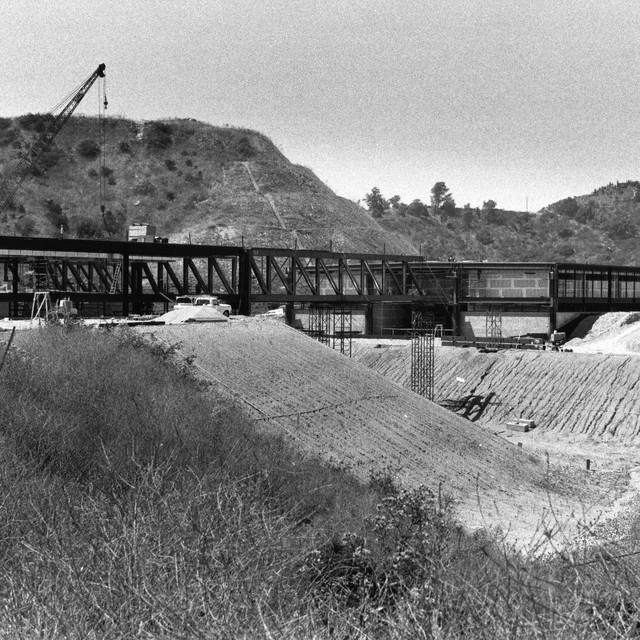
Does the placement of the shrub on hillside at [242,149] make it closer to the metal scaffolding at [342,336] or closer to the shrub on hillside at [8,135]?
the shrub on hillside at [8,135]

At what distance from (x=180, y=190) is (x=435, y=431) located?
114m

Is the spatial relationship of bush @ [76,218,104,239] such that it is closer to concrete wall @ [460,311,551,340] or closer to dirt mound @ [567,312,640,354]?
concrete wall @ [460,311,551,340]

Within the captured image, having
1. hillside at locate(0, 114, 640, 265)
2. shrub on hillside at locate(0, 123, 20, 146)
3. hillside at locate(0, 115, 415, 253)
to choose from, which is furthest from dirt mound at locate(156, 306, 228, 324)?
shrub on hillside at locate(0, 123, 20, 146)

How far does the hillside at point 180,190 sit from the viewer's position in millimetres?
129625

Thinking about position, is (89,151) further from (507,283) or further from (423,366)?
(423,366)

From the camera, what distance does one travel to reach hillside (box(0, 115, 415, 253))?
425 feet

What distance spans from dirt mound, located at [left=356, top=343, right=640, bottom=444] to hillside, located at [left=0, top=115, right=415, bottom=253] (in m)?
62.9

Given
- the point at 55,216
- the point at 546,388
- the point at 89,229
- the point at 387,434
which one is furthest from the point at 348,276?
the point at 55,216

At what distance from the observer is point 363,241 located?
132 metres

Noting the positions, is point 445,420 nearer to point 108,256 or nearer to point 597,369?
point 597,369

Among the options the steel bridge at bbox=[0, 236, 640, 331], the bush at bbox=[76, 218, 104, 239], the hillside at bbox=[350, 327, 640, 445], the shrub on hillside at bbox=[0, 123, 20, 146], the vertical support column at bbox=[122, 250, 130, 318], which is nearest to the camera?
the hillside at bbox=[350, 327, 640, 445]

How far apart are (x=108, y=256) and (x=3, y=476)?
2240 inches

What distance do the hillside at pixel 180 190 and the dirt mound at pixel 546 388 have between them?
206 feet

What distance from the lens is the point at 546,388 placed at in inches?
2237
